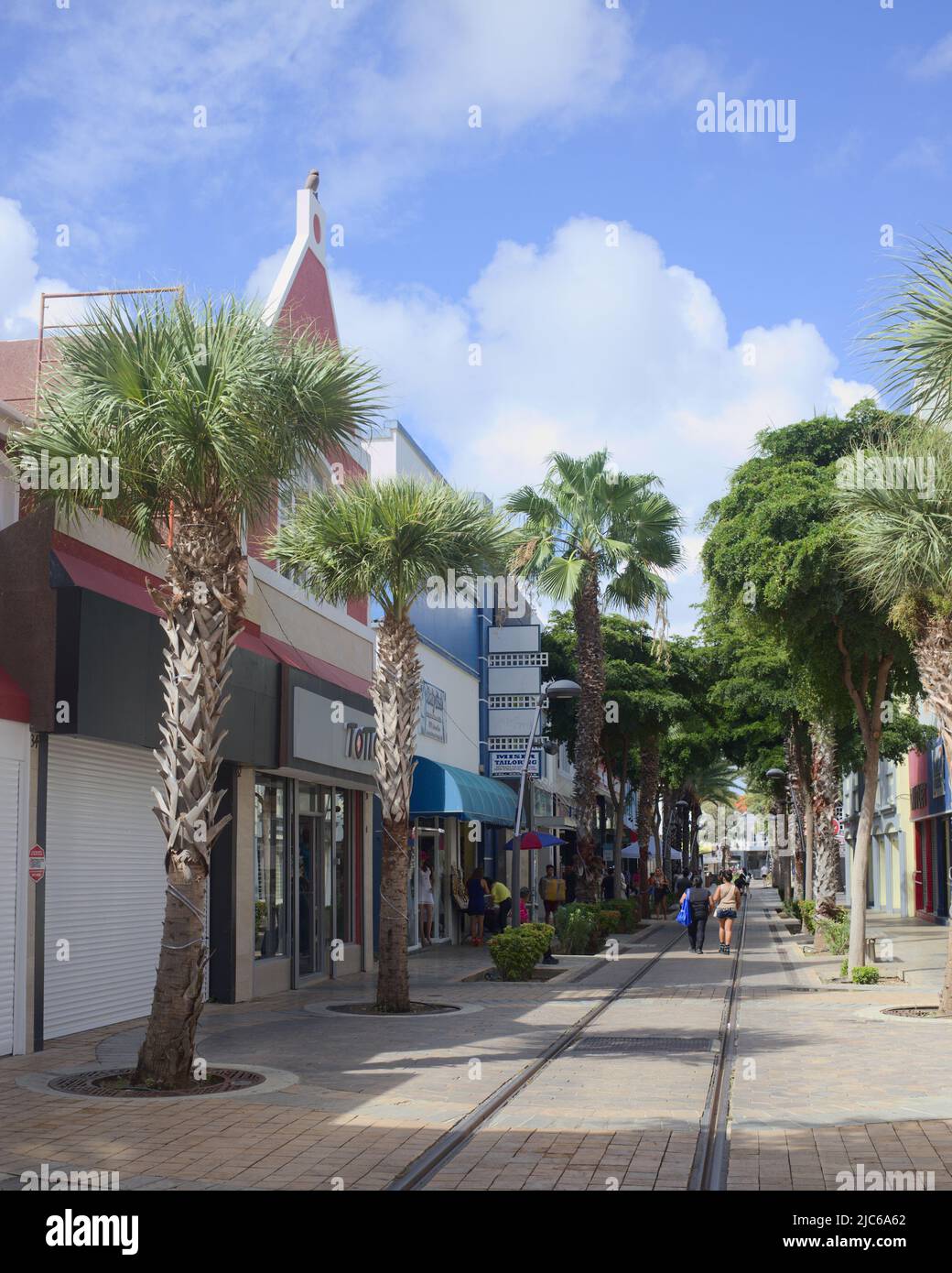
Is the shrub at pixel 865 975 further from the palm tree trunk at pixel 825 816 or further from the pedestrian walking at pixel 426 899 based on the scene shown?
the pedestrian walking at pixel 426 899

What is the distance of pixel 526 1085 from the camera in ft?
36.7

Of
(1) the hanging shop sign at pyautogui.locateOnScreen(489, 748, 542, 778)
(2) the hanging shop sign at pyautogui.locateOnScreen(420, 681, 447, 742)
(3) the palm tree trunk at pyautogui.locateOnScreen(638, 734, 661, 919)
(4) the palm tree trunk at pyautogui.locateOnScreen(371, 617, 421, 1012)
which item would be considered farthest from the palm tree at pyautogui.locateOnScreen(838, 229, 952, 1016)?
(3) the palm tree trunk at pyautogui.locateOnScreen(638, 734, 661, 919)

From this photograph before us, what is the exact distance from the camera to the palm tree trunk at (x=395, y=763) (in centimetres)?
1680

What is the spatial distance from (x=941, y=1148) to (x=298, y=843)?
44.3ft

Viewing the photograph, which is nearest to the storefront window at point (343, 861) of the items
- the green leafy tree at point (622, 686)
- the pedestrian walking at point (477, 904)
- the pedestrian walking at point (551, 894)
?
the pedestrian walking at point (477, 904)

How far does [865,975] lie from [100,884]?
12.0 metres

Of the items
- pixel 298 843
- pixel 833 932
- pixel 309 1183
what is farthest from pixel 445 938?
pixel 309 1183

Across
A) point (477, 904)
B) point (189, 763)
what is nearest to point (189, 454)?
point (189, 763)

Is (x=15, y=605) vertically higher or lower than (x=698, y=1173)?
higher

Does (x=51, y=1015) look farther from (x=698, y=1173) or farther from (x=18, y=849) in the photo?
(x=698, y=1173)

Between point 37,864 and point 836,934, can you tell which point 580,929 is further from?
point 37,864

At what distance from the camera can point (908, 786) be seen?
5075cm

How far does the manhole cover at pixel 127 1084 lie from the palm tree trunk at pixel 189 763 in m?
0.14

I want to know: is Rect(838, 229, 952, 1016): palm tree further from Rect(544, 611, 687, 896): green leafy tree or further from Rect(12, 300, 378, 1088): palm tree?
Rect(544, 611, 687, 896): green leafy tree
